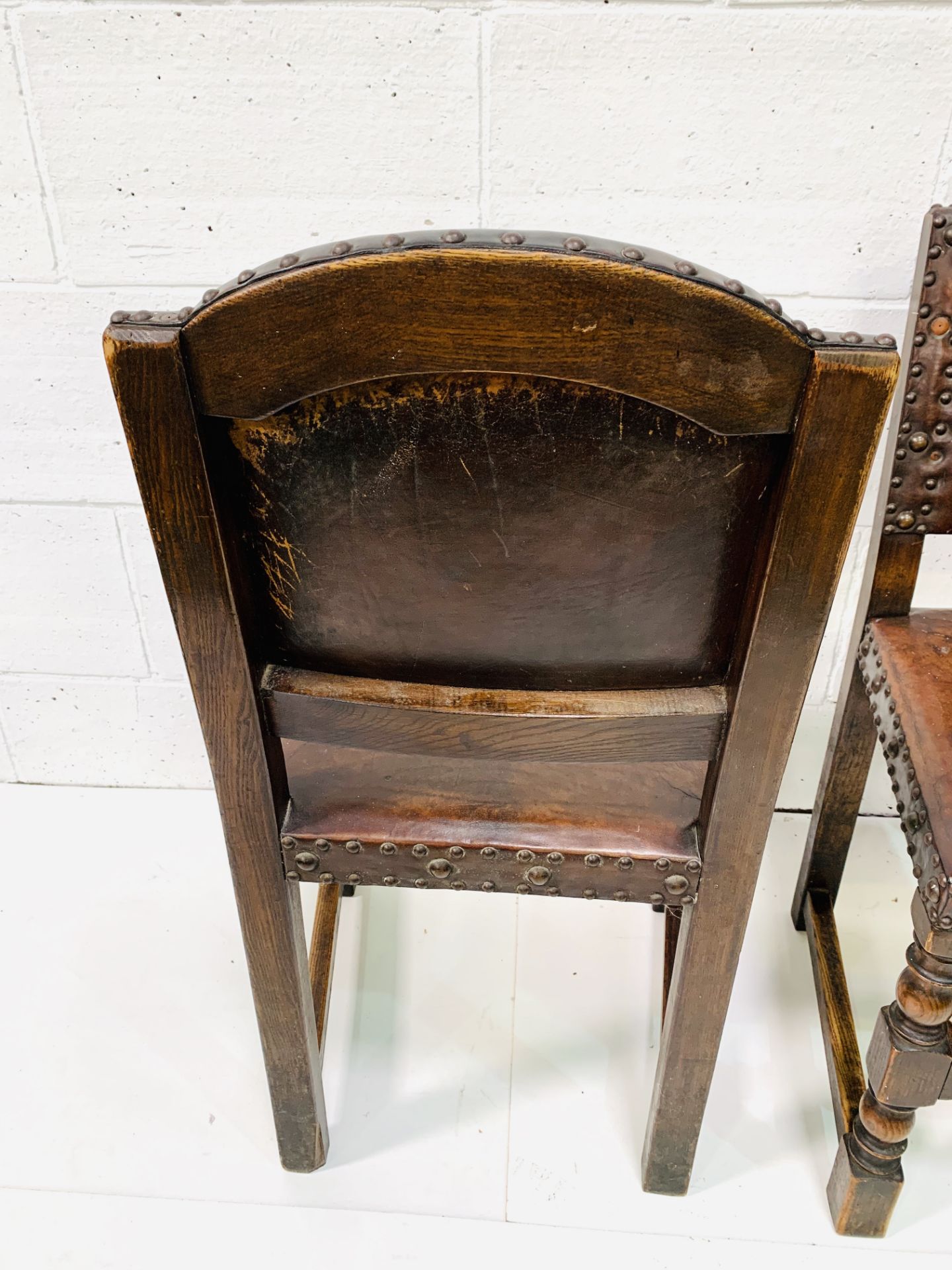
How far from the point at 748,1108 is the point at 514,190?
3.85 ft

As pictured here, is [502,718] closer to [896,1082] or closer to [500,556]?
[500,556]

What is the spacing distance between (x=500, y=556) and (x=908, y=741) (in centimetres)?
55

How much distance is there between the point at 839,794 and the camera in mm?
1392

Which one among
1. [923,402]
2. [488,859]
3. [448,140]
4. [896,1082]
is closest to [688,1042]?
[896,1082]

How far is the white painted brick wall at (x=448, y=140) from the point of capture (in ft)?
3.54

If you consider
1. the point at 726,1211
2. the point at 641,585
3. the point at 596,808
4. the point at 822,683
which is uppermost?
the point at 641,585

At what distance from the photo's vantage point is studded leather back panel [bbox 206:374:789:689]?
24.8 inches

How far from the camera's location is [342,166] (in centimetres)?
117

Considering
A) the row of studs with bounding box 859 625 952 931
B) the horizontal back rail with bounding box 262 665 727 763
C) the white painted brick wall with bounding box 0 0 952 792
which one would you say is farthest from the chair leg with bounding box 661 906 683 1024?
the white painted brick wall with bounding box 0 0 952 792

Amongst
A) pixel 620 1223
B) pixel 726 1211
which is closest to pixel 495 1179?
pixel 620 1223

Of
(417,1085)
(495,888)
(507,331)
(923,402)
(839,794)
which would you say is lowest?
(417,1085)

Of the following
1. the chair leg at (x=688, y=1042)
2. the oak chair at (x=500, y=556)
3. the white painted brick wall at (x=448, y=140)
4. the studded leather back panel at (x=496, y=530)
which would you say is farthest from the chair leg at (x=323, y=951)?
the white painted brick wall at (x=448, y=140)

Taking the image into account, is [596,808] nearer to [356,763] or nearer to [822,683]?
[356,763]

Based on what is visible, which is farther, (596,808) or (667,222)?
(667,222)
